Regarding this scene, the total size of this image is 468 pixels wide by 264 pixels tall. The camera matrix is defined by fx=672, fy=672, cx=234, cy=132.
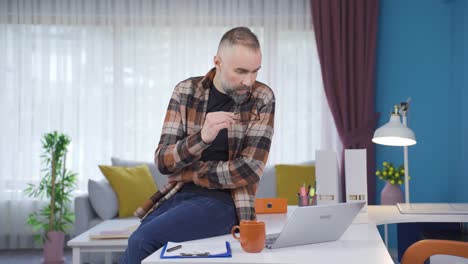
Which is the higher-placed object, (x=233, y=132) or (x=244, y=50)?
(x=244, y=50)

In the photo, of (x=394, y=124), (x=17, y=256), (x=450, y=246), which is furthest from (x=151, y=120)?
(x=450, y=246)

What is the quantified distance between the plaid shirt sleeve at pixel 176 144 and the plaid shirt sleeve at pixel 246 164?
0.26ft

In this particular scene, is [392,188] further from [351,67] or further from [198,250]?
[198,250]

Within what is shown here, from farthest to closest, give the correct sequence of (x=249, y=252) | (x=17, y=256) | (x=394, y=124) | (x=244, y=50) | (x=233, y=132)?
1. (x=17, y=256)
2. (x=394, y=124)
3. (x=233, y=132)
4. (x=244, y=50)
5. (x=249, y=252)

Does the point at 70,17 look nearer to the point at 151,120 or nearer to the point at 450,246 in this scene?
the point at 151,120

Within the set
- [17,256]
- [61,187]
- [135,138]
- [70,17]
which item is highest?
[70,17]

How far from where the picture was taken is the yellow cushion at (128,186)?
205 inches

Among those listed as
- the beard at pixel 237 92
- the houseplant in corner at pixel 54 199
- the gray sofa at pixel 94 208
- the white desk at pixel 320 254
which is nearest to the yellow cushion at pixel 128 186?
the gray sofa at pixel 94 208

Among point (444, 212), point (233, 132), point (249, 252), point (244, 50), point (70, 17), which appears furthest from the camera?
point (70, 17)

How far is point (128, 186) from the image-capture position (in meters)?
5.26

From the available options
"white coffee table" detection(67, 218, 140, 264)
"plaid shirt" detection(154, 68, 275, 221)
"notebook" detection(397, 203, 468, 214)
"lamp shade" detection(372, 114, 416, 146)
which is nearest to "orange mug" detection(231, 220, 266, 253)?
"plaid shirt" detection(154, 68, 275, 221)

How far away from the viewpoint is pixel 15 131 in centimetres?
612

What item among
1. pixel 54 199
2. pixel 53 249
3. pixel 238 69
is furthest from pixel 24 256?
pixel 238 69

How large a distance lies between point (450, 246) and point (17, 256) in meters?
4.26
